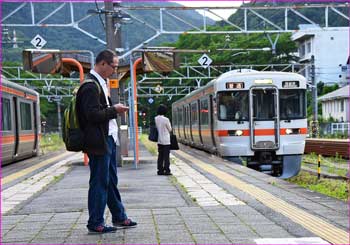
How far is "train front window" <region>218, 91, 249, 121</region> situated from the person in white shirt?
3.49 meters

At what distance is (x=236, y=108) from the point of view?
594 inches

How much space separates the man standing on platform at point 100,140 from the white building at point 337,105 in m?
41.4

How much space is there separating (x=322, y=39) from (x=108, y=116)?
59424 mm

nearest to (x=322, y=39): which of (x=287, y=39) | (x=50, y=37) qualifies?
(x=287, y=39)

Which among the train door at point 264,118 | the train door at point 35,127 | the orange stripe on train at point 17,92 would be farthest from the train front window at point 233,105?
the train door at point 35,127

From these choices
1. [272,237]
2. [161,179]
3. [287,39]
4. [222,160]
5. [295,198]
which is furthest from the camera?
[287,39]

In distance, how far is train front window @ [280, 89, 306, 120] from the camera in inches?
581

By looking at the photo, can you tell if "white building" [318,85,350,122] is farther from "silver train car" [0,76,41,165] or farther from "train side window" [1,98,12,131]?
"train side window" [1,98,12,131]

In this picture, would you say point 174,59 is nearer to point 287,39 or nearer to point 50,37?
point 50,37

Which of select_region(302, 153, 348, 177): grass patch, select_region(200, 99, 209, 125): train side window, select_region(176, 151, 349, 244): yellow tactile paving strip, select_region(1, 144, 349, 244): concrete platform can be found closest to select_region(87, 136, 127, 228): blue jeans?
select_region(1, 144, 349, 244): concrete platform

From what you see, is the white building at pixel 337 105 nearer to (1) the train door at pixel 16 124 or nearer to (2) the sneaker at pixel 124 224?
(1) the train door at pixel 16 124

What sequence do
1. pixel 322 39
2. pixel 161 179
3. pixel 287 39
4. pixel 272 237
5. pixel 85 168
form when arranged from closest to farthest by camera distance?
pixel 272 237, pixel 161 179, pixel 85 168, pixel 287 39, pixel 322 39

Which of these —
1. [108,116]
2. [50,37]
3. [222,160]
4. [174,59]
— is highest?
[50,37]

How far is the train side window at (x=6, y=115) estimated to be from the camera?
52.7 feet
